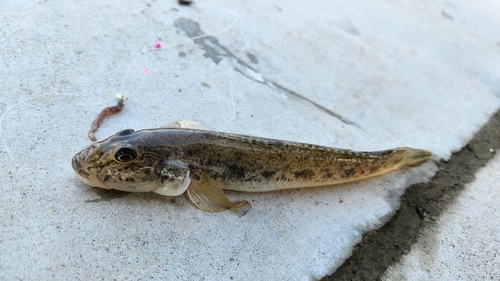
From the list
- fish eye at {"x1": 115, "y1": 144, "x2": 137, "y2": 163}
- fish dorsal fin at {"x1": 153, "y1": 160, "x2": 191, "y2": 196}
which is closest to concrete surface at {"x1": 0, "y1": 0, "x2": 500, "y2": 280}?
fish dorsal fin at {"x1": 153, "y1": 160, "x2": 191, "y2": 196}

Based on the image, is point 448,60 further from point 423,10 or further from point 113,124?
point 113,124

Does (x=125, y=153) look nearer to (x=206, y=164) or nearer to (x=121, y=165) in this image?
(x=121, y=165)

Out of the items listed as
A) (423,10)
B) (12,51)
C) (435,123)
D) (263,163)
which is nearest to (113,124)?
(12,51)

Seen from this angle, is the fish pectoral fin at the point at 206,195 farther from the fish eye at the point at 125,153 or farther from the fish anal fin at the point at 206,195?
the fish eye at the point at 125,153

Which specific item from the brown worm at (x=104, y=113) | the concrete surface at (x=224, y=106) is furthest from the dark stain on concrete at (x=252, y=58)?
the brown worm at (x=104, y=113)

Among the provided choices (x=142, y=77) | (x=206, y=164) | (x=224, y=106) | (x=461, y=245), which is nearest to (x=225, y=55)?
(x=224, y=106)

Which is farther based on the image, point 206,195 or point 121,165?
point 206,195

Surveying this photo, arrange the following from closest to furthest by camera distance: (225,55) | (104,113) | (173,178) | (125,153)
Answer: (125,153)
(173,178)
(104,113)
(225,55)
